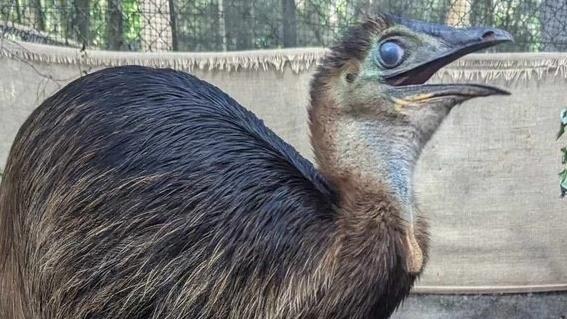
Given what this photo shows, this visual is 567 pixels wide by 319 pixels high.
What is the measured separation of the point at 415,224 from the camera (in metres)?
1.68

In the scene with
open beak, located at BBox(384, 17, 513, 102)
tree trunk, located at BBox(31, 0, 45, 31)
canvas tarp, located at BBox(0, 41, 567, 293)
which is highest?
tree trunk, located at BBox(31, 0, 45, 31)

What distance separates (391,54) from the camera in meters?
1.63

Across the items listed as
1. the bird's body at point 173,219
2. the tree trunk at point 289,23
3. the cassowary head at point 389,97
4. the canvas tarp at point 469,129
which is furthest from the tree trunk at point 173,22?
the cassowary head at point 389,97

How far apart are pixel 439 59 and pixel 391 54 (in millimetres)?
99

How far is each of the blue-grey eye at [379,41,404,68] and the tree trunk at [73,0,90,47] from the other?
176 cm

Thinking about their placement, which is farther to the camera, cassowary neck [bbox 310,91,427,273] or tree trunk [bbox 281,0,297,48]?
tree trunk [bbox 281,0,297,48]

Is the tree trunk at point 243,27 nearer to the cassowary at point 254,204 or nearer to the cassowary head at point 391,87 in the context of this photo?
the cassowary at point 254,204

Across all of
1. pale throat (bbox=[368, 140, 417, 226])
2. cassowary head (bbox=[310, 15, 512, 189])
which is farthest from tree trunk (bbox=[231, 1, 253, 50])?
pale throat (bbox=[368, 140, 417, 226])

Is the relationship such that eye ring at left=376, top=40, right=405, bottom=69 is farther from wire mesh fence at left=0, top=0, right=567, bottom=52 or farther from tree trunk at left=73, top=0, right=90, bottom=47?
tree trunk at left=73, top=0, right=90, bottom=47

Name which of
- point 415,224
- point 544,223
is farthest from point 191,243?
point 544,223

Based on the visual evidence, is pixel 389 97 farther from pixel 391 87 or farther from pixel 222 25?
pixel 222 25

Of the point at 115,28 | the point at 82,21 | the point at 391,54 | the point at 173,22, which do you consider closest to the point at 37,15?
the point at 82,21

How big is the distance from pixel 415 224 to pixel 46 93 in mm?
1861

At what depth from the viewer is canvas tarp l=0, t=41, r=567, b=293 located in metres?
2.98
